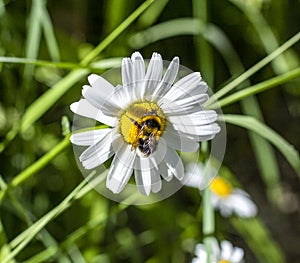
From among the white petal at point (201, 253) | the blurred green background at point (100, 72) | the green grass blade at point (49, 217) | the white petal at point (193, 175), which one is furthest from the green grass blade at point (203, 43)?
the green grass blade at point (49, 217)

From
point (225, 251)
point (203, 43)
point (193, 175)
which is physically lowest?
point (225, 251)

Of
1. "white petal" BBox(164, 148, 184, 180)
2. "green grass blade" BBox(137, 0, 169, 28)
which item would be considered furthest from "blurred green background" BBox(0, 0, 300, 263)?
"white petal" BBox(164, 148, 184, 180)

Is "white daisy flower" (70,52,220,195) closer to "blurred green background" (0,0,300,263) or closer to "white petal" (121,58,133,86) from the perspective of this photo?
"white petal" (121,58,133,86)

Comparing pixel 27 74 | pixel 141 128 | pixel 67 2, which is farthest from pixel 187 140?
pixel 67 2

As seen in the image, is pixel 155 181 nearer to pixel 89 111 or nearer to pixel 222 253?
pixel 89 111

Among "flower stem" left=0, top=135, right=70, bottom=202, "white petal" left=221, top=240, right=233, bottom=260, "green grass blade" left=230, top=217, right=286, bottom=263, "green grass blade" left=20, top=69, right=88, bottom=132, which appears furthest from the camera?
"green grass blade" left=230, top=217, right=286, bottom=263

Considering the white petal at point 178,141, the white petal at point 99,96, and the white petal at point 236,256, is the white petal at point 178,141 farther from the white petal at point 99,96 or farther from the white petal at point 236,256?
the white petal at point 236,256

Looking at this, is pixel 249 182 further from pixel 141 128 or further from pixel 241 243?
pixel 141 128

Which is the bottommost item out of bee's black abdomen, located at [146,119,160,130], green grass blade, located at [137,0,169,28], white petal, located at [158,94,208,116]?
bee's black abdomen, located at [146,119,160,130]

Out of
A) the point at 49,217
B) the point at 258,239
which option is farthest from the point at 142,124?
the point at 258,239
